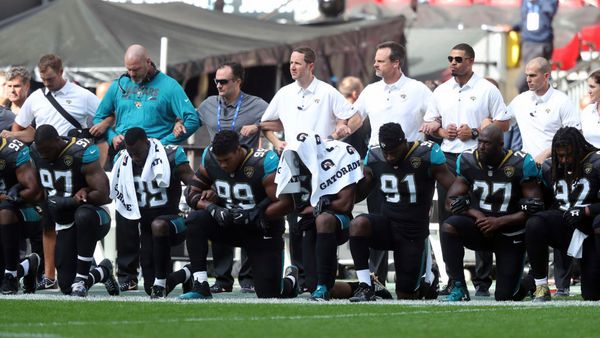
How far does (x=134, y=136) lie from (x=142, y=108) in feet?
3.02

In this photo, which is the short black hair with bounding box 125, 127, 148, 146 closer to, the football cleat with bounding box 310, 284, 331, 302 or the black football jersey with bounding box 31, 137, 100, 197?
the black football jersey with bounding box 31, 137, 100, 197

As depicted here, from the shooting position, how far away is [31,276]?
41.5 ft

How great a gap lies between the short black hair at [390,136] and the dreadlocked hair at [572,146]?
47.2 inches

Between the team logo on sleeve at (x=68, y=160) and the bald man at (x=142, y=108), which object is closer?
the team logo on sleeve at (x=68, y=160)

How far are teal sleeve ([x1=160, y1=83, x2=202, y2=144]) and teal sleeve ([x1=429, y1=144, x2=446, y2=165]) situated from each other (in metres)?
2.22

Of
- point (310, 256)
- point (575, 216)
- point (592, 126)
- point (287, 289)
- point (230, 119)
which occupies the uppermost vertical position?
point (230, 119)

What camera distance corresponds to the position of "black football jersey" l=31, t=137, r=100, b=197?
12.5m

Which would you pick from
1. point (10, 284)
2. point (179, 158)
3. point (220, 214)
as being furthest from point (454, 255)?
point (10, 284)

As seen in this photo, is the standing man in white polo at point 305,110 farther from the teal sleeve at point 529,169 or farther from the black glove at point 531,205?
the black glove at point 531,205

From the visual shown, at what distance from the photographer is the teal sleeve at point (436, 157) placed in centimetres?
1229

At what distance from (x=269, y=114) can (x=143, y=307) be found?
3.12 meters

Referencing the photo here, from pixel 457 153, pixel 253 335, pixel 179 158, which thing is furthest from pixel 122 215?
pixel 253 335

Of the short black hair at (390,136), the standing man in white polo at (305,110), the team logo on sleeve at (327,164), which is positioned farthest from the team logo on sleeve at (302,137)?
the standing man in white polo at (305,110)

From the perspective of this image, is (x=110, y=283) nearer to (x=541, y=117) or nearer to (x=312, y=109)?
(x=312, y=109)
